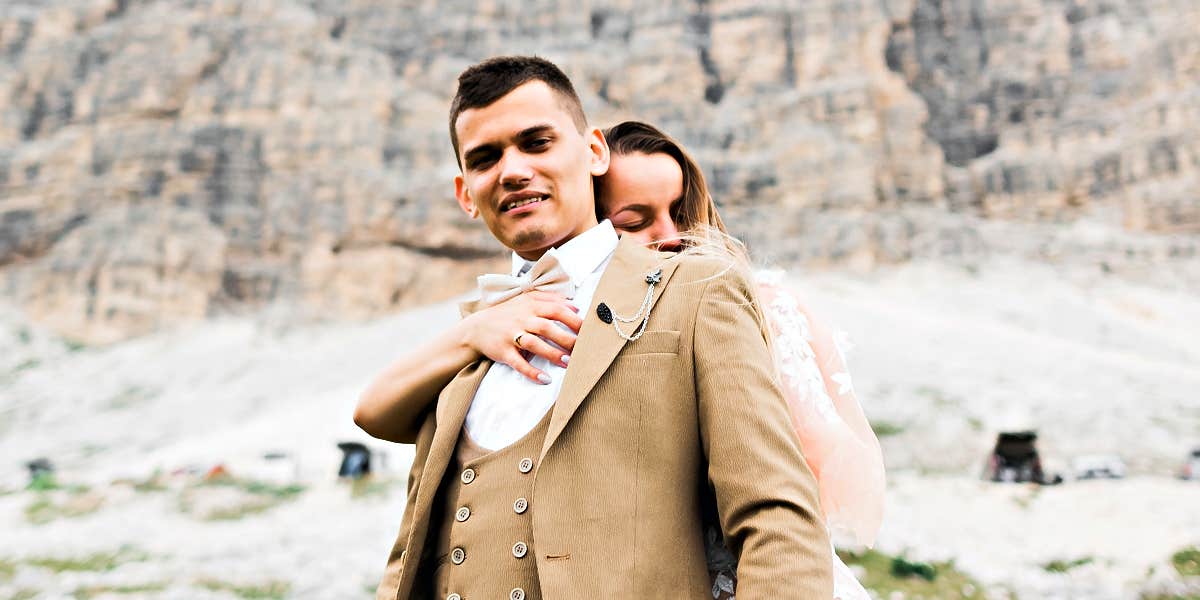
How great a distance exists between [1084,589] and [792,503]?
33.1 feet

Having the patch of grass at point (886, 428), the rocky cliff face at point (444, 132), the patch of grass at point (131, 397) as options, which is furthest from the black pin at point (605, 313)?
the rocky cliff face at point (444, 132)

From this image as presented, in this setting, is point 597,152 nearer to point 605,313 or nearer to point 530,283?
point 530,283

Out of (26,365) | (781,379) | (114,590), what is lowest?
(26,365)

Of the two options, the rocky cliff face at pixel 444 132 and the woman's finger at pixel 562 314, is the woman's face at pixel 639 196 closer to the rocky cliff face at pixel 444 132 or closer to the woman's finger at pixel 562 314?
the woman's finger at pixel 562 314

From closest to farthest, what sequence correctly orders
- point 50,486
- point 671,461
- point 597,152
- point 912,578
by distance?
point 671,461 < point 597,152 < point 912,578 < point 50,486

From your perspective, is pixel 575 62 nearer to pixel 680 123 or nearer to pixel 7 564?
pixel 680 123

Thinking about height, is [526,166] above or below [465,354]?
above

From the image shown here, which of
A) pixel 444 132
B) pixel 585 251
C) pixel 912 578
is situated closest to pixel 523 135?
pixel 585 251

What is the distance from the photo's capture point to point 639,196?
2.73 m

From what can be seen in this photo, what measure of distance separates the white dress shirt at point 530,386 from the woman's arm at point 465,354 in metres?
0.04

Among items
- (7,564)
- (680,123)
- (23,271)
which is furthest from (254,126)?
(7,564)

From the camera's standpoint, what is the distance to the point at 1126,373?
93.6 ft

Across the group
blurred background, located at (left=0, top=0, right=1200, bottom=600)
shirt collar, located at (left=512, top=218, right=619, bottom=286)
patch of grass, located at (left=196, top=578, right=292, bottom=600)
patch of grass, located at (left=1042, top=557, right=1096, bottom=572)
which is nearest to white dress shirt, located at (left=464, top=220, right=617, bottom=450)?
shirt collar, located at (left=512, top=218, right=619, bottom=286)

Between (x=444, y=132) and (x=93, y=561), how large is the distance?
36.4 metres
